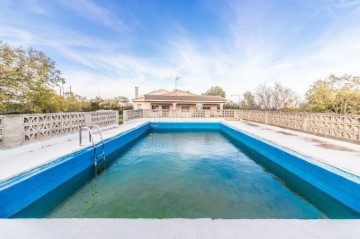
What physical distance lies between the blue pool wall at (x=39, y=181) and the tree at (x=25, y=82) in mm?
7309

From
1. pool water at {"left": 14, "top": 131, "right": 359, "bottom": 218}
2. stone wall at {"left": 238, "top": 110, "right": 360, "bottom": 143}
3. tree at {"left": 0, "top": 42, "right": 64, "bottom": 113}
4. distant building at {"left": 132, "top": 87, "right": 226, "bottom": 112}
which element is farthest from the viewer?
distant building at {"left": 132, "top": 87, "right": 226, "bottom": 112}

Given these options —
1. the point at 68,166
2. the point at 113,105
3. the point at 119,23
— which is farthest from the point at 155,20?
the point at 68,166

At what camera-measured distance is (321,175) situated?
362cm

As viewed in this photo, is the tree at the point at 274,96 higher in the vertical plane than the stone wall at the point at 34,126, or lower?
higher

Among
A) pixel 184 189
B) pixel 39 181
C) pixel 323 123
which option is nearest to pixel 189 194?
pixel 184 189

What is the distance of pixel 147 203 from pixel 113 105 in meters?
21.2

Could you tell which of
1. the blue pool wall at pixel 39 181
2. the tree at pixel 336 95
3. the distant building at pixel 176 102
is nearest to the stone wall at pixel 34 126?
the blue pool wall at pixel 39 181

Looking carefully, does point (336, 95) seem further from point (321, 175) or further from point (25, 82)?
point (25, 82)

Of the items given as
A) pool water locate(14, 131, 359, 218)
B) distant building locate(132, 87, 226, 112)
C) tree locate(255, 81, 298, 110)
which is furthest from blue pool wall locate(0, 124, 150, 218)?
tree locate(255, 81, 298, 110)

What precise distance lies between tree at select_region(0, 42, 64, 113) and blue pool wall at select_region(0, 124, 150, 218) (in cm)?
731

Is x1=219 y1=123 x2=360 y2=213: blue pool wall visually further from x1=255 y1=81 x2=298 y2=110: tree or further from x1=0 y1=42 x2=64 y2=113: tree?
x1=255 y1=81 x2=298 y2=110: tree

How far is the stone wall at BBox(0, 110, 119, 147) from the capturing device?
4746mm

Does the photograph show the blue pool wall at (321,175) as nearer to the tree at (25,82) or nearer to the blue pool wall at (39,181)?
the blue pool wall at (39,181)

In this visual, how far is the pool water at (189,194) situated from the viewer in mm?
2910
